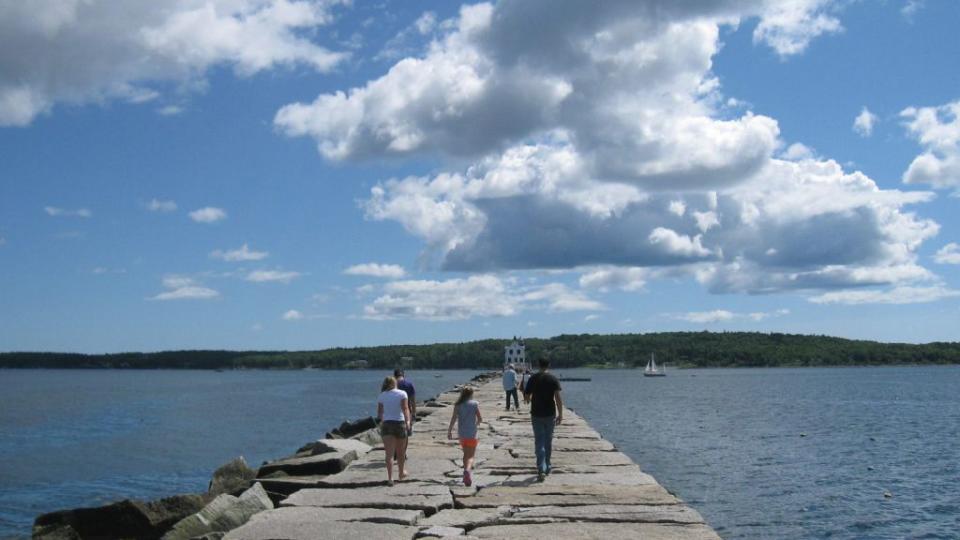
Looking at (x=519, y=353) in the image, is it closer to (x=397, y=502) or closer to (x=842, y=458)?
(x=842, y=458)

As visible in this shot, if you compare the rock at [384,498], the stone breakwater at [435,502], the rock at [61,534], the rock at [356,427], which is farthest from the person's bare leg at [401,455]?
the rock at [356,427]

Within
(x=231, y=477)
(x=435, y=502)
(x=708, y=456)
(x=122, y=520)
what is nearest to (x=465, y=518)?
(x=435, y=502)

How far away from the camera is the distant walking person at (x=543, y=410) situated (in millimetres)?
11141

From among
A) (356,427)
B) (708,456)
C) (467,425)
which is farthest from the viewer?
(708,456)

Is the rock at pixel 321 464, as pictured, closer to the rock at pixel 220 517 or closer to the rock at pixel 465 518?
the rock at pixel 220 517

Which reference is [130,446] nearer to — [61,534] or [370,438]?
[370,438]

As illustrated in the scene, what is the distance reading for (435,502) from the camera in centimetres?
920

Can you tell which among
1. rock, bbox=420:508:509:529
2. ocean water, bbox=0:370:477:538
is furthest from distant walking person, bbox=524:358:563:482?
ocean water, bbox=0:370:477:538

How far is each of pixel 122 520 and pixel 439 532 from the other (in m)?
6.87

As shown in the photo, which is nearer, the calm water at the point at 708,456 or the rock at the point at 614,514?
the rock at the point at 614,514

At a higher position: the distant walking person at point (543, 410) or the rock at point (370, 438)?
the distant walking person at point (543, 410)

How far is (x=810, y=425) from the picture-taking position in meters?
38.8

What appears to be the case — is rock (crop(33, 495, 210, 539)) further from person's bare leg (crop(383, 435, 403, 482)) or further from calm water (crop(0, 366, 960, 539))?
calm water (crop(0, 366, 960, 539))

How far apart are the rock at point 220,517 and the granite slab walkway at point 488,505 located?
609 mm
